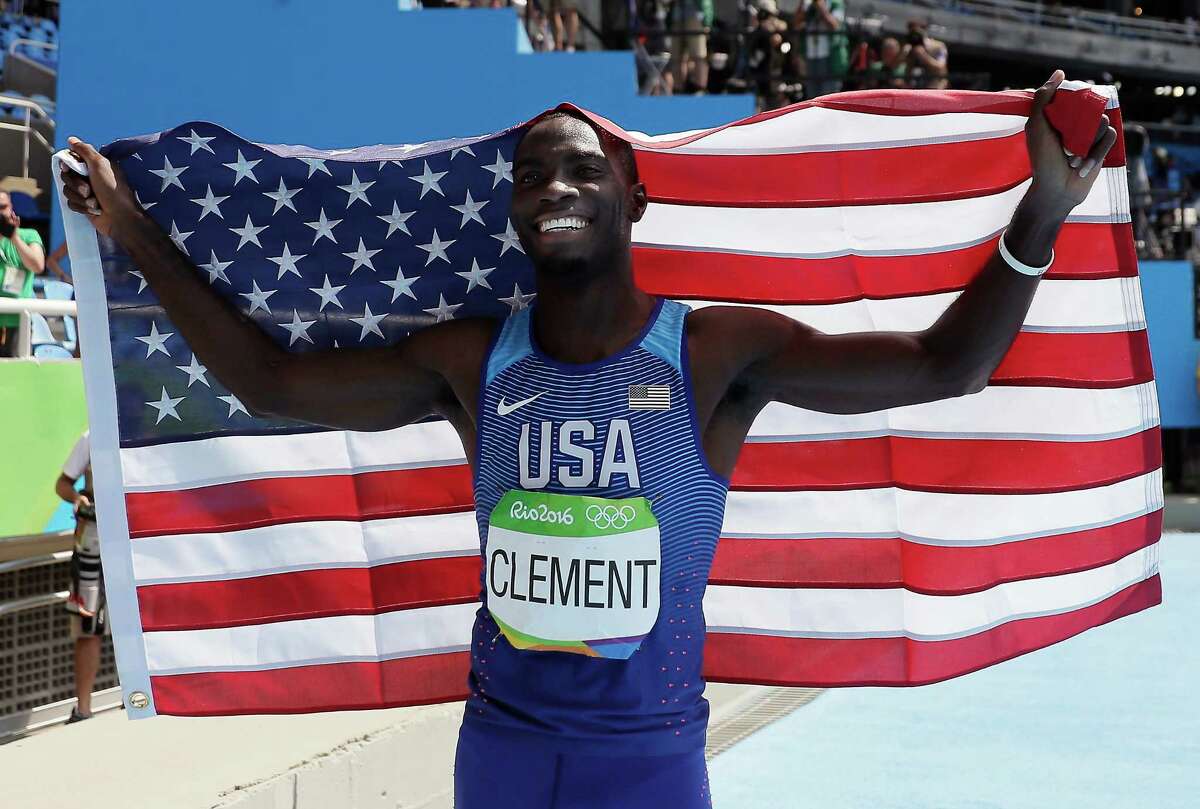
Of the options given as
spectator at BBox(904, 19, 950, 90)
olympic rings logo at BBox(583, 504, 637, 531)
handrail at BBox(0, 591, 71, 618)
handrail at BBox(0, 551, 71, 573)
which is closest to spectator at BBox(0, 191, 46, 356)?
handrail at BBox(0, 551, 71, 573)

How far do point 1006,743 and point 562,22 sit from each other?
24.7 ft

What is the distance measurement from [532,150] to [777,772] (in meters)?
4.08

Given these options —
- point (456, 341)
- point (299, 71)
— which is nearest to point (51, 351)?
point (299, 71)

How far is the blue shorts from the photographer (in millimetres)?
2221

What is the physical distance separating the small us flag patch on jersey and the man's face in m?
0.23

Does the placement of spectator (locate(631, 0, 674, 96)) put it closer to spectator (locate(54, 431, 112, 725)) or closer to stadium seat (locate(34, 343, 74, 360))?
stadium seat (locate(34, 343, 74, 360))

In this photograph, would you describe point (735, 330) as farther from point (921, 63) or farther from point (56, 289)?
point (921, 63)

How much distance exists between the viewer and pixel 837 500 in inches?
128

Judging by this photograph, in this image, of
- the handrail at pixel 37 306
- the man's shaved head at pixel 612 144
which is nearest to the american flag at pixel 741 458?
the man's shaved head at pixel 612 144

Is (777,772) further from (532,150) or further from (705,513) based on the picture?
(532,150)

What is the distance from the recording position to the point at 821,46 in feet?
41.9

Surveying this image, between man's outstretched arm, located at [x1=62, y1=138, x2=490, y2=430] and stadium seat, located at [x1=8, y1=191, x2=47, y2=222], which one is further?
stadium seat, located at [x1=8, y1=191, x2=47, y2=222]

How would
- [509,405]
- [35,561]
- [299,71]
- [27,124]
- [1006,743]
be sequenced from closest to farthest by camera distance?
[509,405] → [1006,743] → [35,561] → [299,71] → [27,124]

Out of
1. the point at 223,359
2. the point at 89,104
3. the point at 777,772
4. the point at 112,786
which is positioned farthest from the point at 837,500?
the point at 89,104
